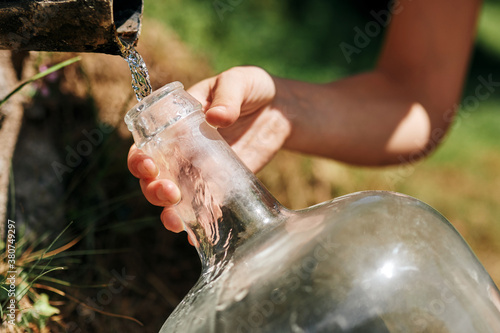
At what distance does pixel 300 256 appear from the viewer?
2.57 feet

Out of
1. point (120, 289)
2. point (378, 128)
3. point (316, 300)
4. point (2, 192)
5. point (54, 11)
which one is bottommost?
point (378, 128)

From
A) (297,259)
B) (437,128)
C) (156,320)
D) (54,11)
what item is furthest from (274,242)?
(437,128)

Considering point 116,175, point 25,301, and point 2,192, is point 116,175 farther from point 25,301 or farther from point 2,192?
point 25,301

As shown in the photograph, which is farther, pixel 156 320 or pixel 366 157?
pixel 366 157

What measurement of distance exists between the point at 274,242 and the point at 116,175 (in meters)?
0.88

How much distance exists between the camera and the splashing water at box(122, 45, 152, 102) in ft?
3.07

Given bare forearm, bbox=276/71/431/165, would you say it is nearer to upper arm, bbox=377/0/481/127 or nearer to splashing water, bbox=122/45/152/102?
upper arm, bbox=377/0/481/127

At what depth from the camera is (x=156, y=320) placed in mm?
1343
